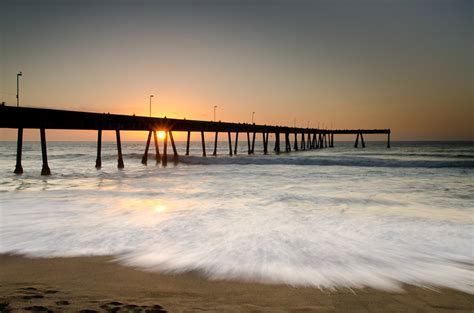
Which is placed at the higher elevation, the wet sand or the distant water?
the wet sand

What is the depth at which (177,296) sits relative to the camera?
4.55 meters

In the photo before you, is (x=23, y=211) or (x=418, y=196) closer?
(x=23, y=211)

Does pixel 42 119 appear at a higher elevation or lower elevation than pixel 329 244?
higher

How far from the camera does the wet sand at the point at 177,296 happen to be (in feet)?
13.6

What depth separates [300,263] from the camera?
623 centimetres

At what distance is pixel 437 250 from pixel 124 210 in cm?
789

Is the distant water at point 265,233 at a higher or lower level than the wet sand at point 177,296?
lower

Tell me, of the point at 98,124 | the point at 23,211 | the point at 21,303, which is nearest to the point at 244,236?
the point at 21,303

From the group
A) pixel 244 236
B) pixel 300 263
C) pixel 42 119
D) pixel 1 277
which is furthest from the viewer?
pixel 42 119

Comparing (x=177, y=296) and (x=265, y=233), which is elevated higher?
(x=177, y=296)

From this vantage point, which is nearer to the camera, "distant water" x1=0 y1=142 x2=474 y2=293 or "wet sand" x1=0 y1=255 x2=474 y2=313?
"wet sand" x1=0 y1=255 x2=474 y2=313

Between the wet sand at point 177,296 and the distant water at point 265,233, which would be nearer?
the wet sand at point 177,296

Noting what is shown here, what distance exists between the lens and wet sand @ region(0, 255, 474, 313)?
416 centimetres

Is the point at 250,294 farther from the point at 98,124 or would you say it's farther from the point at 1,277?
the point at 98,124
